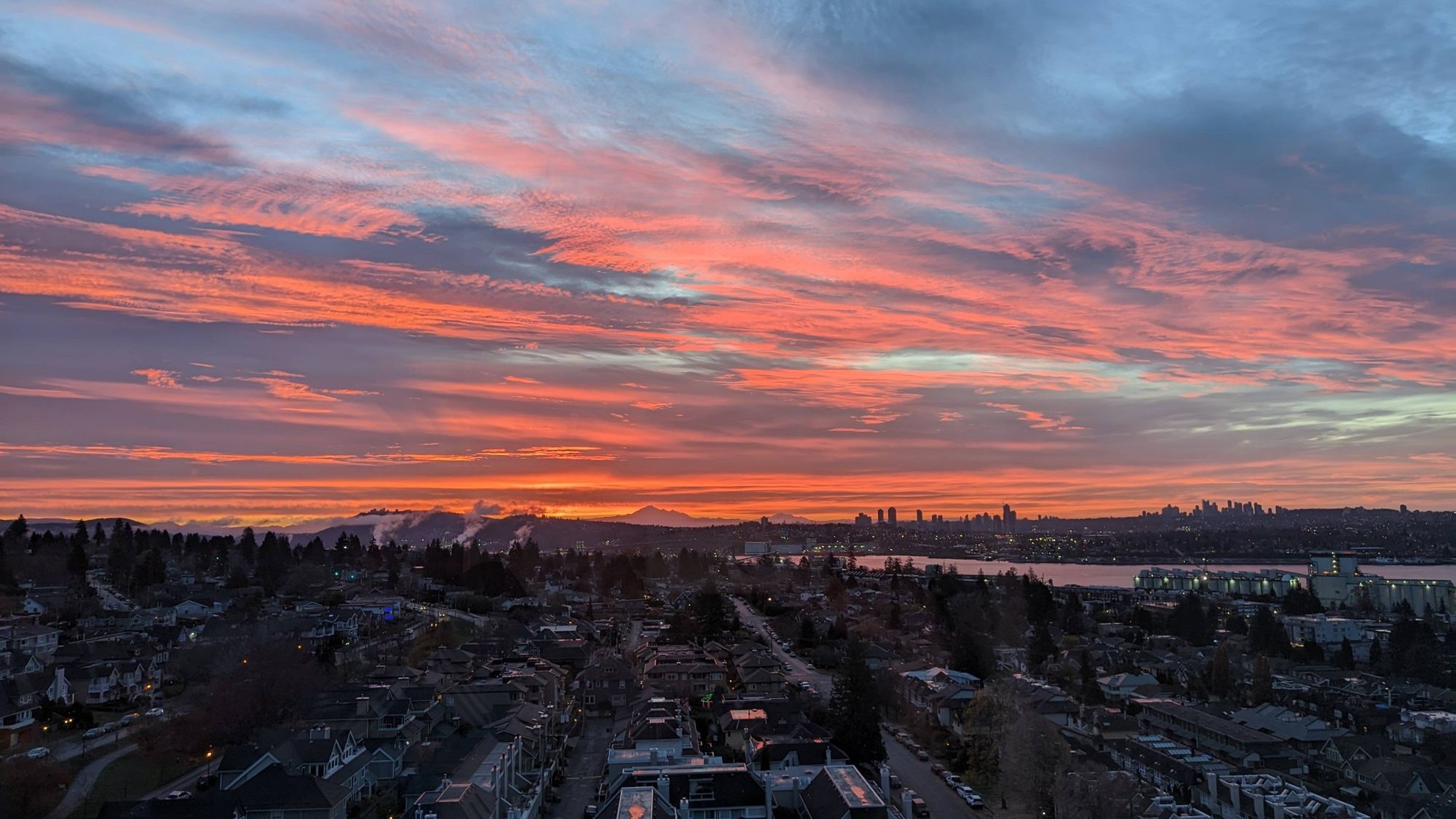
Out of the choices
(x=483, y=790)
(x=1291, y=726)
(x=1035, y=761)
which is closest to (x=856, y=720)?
(x=1035, y=761)

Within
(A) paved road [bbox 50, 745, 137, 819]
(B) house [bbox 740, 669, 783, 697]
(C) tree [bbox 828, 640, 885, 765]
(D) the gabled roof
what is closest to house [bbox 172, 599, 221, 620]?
(A) paved road [bbox 50, 745, 137, 819]

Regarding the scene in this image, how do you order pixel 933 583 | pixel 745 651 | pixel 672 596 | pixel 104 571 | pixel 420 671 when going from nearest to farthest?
pixel 420 671
pixel 745 651
pixel 104 571
pixel 933 583
pixel 672 596

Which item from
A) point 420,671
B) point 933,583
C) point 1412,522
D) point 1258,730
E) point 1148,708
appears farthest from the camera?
point 1412,522

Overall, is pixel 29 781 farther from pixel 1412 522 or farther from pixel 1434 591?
pixel 1412 522

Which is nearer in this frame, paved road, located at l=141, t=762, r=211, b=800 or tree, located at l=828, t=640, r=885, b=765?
paved road, located at l=141, t=762, r=211, b=800

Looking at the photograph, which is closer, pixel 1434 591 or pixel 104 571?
pixel 104 571

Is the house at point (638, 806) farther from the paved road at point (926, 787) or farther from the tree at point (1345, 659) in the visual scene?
the tree at point (1345, 659)

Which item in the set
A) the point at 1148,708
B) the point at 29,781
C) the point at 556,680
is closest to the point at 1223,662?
the point at 1148,708

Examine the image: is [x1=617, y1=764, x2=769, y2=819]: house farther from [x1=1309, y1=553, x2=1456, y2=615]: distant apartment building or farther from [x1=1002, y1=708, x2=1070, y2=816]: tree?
[x1=1309, y1=553, x2=1456, y2=615]: distant apartment building
